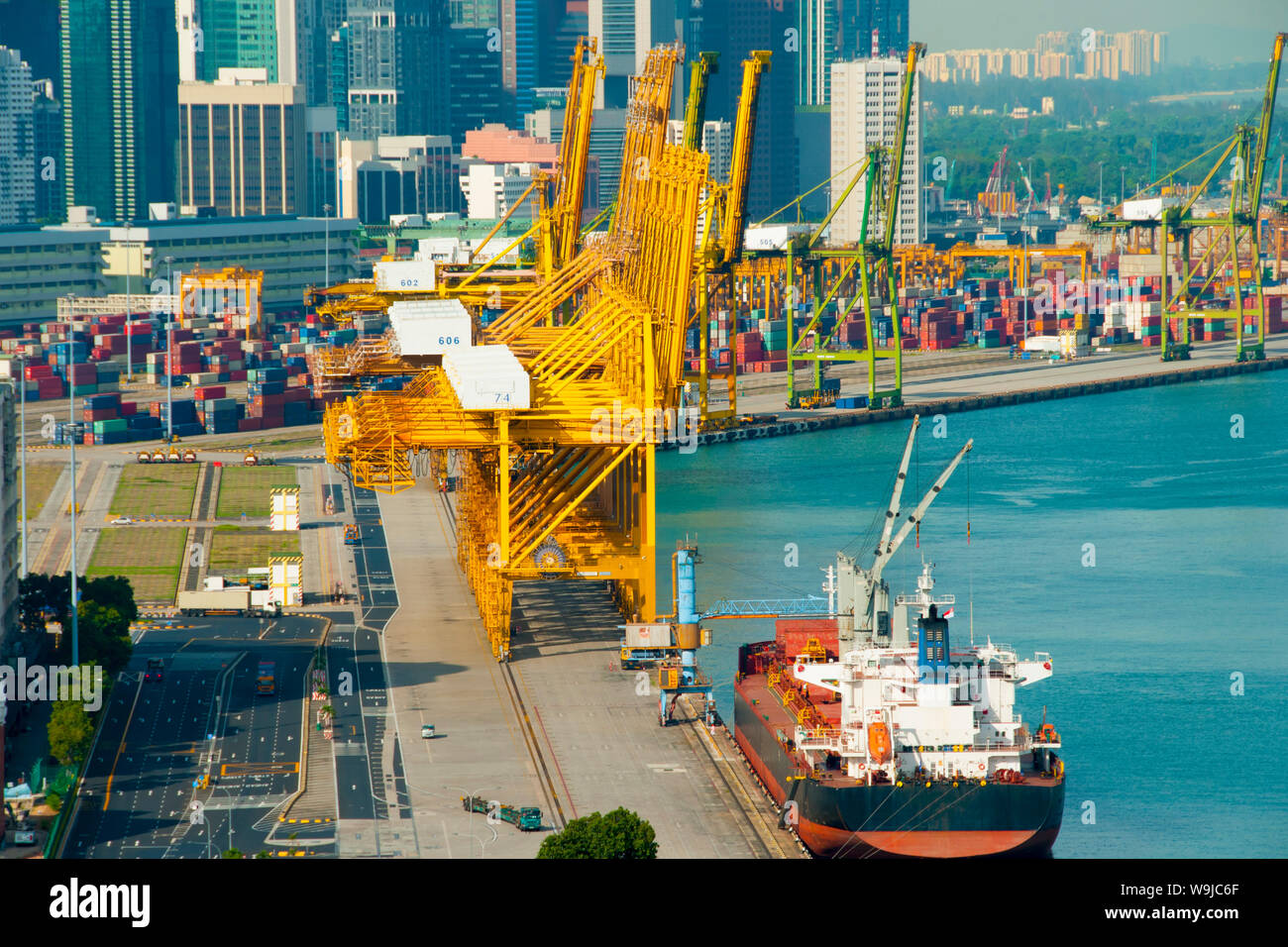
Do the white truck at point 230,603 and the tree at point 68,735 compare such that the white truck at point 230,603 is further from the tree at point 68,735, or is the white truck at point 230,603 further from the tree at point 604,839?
the tree at point 604,839

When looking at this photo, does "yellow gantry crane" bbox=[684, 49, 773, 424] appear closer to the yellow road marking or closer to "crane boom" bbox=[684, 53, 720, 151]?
"crane boom" bbox=[684, 53, 720, 151]

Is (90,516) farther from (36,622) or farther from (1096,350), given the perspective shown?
(1096,350)

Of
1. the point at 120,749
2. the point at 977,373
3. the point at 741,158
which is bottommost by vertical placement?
the point at 120,749

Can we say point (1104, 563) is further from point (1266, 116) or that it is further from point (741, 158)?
point (1266, 116)

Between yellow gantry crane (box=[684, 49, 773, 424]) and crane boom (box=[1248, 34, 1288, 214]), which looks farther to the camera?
crane boom (box=[1248, 34, 1288, 214])

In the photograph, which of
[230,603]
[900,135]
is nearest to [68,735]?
[230,603]

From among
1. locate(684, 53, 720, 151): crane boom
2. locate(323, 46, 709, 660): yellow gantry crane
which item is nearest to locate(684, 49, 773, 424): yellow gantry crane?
locate(684, 53, 720, 151): crane boom

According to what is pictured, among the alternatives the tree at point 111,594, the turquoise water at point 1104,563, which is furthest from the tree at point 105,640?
the turquoise water at point 1104,563
